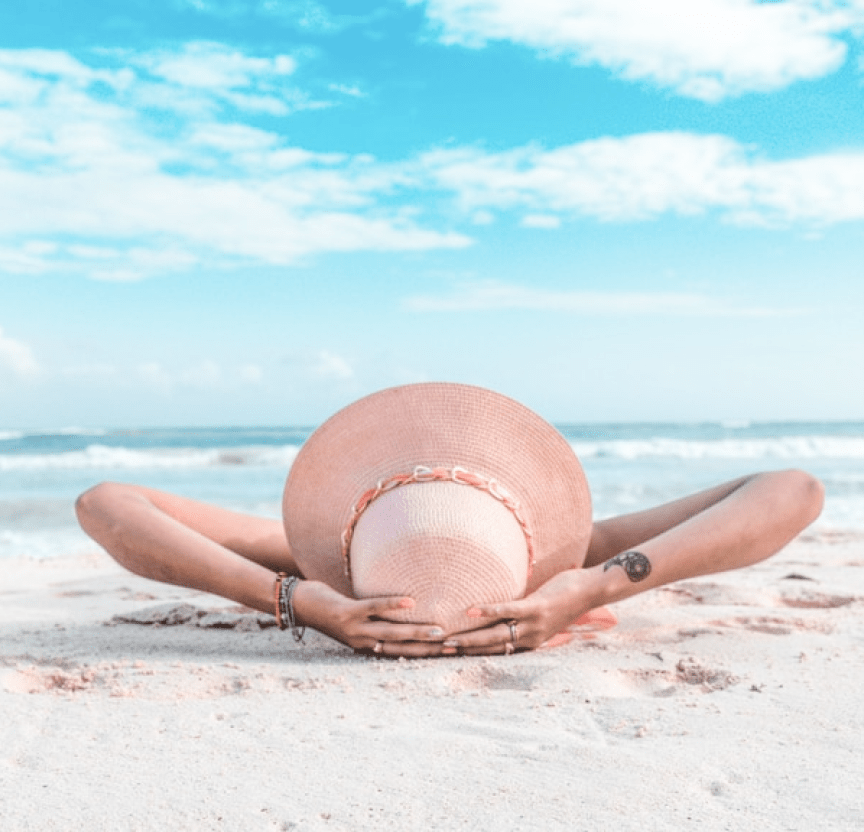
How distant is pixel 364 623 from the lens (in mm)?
2455

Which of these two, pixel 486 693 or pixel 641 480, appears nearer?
pixel 486 693

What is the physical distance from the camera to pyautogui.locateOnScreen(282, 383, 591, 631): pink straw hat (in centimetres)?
241

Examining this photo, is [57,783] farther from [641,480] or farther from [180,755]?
[641,480]

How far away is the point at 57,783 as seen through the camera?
167 cm

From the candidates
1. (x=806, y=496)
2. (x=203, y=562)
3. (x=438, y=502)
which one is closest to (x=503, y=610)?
(x=438, y=502)

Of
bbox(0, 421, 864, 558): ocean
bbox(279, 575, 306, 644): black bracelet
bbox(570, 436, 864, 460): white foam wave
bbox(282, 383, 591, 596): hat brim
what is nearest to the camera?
bbox(279, 575, 306, 644): black bracelet

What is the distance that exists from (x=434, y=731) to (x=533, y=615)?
577 millimetres

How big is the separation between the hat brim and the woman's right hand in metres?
0.19

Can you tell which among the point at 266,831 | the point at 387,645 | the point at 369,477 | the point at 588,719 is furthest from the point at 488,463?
the point at 266,831

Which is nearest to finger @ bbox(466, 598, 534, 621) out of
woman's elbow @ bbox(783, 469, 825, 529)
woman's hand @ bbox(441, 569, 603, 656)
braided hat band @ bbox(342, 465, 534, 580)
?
woman's hand @ bbox(441, 569, 603, 656)

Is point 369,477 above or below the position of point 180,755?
above

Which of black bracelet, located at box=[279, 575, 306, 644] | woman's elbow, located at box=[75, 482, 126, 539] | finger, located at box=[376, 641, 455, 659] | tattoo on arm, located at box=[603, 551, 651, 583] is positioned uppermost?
woman's elbow, located at box=[75, 482, 126, 539]

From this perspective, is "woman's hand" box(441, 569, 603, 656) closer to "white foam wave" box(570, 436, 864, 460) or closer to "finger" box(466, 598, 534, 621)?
"finger" box(466, 598, 534, 621)

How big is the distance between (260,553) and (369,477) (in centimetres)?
87
